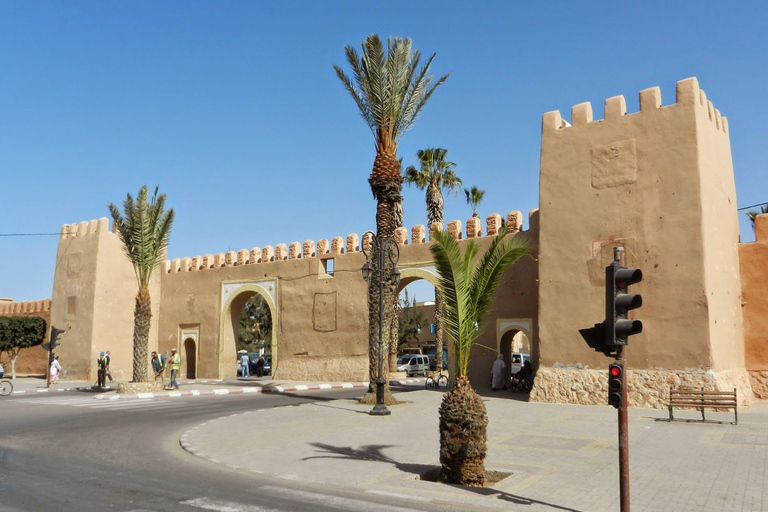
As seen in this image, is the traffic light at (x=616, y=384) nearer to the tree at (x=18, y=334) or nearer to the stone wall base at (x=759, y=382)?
the stone wall base at (x=759, y=382)

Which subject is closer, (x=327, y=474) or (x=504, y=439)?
(x=327, y=474)

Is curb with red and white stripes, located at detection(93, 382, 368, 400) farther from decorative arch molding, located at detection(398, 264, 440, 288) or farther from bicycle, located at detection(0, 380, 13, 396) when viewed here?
decorative arch molding, located at detection(398, 264, 440, 288)

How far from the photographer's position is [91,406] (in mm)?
17562

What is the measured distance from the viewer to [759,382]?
17.3 meters

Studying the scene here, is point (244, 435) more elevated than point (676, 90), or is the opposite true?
point (676, 90)

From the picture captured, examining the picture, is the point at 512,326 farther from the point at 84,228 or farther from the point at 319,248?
the point at 84,228

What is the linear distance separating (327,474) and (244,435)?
4022mm

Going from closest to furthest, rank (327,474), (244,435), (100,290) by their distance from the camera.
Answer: (327,474), (244,435), (100,290)

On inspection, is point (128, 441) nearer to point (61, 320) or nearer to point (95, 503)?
point (95, 503)

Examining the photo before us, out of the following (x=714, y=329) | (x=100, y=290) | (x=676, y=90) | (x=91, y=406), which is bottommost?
(x=91, y=406)

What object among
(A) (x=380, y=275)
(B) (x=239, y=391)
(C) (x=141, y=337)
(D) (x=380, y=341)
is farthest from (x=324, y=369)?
(A) (x=380, y=275)

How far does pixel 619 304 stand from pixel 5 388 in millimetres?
22942

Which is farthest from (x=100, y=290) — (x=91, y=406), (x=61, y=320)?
(x=91, y=406)

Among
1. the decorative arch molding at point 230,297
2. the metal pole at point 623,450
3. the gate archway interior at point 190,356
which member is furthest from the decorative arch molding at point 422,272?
the metal pole at point 623,450
